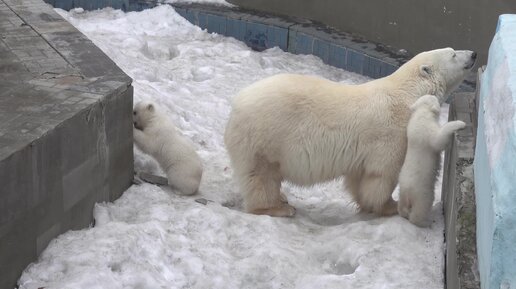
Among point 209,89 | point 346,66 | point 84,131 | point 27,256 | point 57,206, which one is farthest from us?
point 346,66

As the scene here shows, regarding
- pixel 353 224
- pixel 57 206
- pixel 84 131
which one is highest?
pixel 84 131

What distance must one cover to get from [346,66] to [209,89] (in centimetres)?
214

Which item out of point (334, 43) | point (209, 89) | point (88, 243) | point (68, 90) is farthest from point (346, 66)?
point (88, 243)

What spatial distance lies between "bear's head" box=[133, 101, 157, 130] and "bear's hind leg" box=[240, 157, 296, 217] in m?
0.91

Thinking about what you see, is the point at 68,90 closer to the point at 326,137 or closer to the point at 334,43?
the point at 326,137

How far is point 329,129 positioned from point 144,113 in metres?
1.48

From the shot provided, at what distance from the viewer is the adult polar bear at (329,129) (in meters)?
5.20

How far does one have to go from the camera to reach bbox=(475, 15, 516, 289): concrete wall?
8.25 feet

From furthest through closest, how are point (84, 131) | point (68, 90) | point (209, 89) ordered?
point (209, 89)
point (68, 90)
point (84, 131)

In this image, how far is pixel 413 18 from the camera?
9539mm

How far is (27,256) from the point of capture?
4039 millimetres

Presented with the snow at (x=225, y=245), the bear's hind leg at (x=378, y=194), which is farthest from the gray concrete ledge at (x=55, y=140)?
the bear's hind leg at (x=378, y=194)

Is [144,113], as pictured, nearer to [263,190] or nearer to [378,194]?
[263,190]

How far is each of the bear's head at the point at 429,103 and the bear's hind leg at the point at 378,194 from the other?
1.90ft
